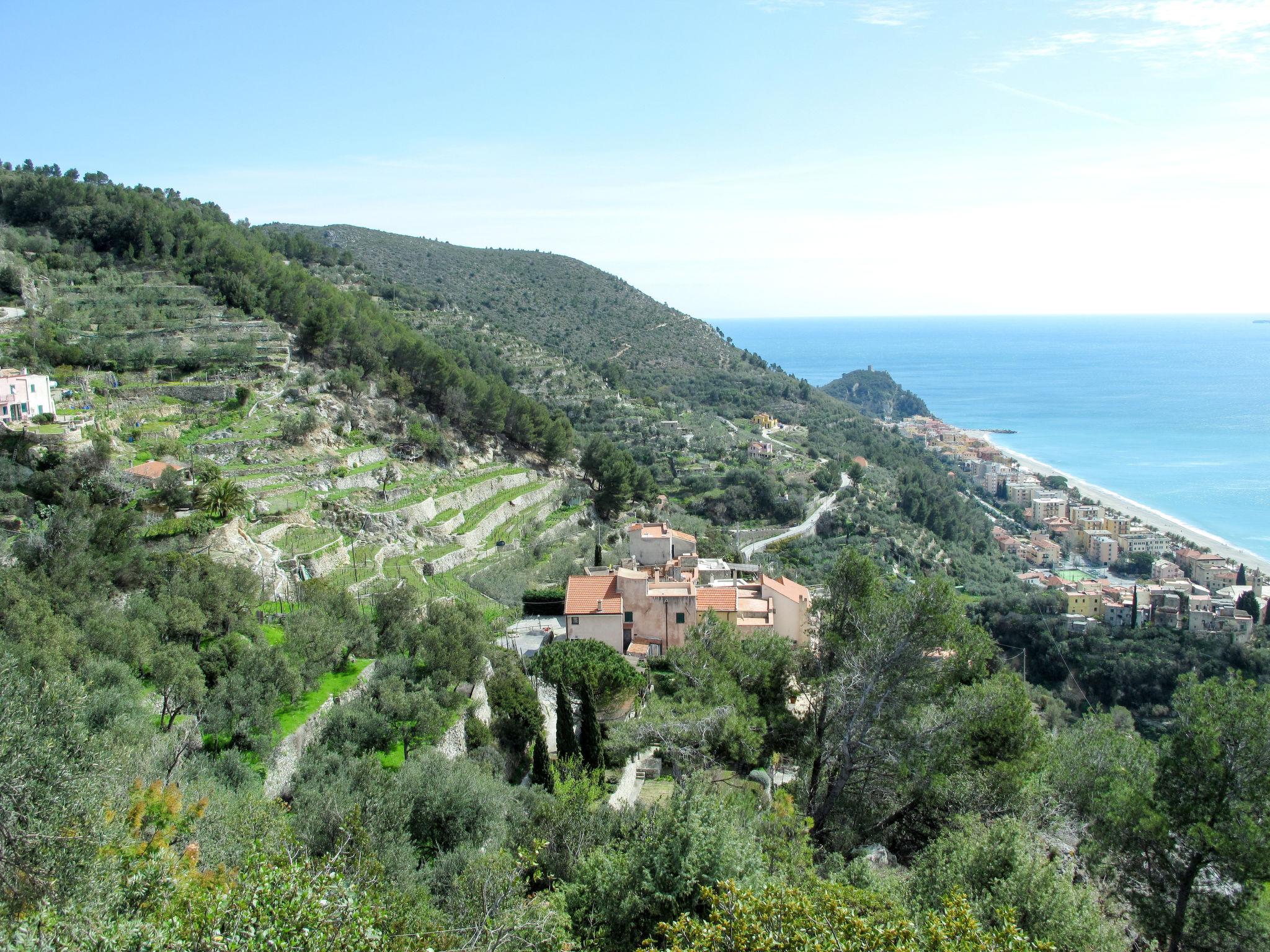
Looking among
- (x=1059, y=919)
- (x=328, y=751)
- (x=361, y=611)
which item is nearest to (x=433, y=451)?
(x=361, y=611)

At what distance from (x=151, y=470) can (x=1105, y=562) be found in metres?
51.4

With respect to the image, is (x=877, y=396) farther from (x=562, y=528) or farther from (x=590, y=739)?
(x=590, y=739)

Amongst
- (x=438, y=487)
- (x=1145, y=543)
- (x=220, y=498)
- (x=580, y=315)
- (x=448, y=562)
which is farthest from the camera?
(x=580, y=315)

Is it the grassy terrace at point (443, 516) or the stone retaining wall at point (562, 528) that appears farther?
the stone retaining wall at point (562, 528)

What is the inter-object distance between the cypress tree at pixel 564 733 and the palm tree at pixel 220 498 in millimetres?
10233

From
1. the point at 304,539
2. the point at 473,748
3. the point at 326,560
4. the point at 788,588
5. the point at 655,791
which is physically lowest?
the point at 655,791

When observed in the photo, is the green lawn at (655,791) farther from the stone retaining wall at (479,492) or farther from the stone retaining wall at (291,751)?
the stone retaining wall at (479,492)

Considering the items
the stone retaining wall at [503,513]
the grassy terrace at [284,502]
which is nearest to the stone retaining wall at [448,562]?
the stone retaining wall at [503,513]

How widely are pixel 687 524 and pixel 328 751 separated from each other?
82.8 ft

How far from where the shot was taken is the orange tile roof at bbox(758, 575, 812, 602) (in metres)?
21.4

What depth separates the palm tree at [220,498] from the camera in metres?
19.4

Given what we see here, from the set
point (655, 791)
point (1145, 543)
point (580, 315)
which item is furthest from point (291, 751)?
point (580, 315)

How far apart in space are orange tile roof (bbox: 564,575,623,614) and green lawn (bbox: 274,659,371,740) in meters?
5.80

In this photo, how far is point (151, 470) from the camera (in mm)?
20344
